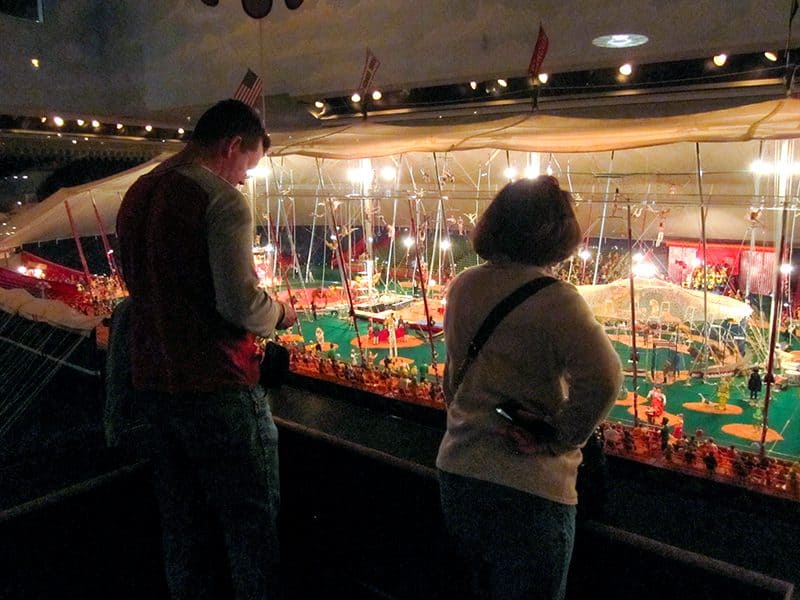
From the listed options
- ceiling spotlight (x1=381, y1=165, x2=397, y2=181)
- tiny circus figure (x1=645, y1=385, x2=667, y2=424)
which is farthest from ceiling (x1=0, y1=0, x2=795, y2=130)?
tiny circus figure (x1=645, y1=385, x2=667, y2=424)

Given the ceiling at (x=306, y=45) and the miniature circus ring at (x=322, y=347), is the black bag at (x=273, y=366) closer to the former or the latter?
the miniature circus ring at (x=322, y=347)

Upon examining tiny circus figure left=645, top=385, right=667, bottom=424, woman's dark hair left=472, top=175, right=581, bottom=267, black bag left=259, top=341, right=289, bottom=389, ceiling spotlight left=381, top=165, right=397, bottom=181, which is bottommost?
tiny circus figure left=645, top=385, right=667, bottom=424

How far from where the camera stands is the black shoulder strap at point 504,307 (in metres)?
1.14

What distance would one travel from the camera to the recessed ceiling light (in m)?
4.70

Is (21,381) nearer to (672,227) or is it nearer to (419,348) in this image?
(419,348)

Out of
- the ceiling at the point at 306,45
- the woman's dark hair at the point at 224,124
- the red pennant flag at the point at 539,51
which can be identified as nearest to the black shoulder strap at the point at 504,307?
the woman's dark hair at the point at 224,124

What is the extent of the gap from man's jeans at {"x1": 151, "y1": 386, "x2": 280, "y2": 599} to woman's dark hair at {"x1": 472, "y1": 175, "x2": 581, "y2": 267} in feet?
2.19

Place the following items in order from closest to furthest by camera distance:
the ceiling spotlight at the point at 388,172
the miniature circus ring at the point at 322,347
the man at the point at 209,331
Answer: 1. the man at the point at 209,331
2. the miniature circus ring at the point at 322,347
3. the ceiling spotlight at the point at 388,172

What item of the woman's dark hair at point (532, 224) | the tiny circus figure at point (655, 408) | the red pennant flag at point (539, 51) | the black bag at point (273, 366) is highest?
the red pennant flag at point (539, 51)

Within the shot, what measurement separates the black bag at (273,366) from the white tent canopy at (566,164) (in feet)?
5.41

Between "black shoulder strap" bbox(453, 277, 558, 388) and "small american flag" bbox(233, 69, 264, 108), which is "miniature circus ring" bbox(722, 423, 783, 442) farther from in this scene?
"small american flag" bbox(233, 69, 264, 108)

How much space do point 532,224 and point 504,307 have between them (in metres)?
0.16

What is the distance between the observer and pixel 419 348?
18.8 feet

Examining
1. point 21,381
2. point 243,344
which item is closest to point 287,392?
point 21,381
